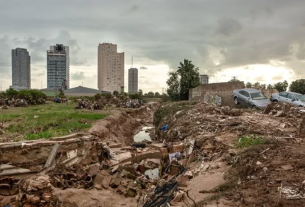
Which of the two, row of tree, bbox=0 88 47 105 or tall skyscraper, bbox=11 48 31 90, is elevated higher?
tall skyscraper, bbox=11 48 31 90

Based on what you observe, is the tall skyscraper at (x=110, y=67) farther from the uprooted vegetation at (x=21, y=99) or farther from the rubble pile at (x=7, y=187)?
the rubble pile at (x=7, y=187)

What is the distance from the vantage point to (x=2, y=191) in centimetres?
620

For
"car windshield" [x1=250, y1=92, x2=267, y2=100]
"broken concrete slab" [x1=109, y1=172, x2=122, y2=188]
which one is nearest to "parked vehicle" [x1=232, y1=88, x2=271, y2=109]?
"car windshield" [x1=250, y1=92, x2=267, y2=100]

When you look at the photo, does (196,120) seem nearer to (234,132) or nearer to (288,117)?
(234,132)

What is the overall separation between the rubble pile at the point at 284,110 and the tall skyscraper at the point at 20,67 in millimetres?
98888

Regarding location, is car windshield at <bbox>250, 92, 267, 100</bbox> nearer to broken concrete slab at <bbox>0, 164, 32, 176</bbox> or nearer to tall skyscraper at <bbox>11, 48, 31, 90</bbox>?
broken concrete slab at <bbox>0, 164, 32, 176</bbox>

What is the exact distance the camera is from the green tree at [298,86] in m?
39.8

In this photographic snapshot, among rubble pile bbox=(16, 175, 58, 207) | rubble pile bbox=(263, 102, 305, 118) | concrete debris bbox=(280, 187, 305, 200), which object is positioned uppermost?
rubble pile bbox=(263, 102, 305, 118)

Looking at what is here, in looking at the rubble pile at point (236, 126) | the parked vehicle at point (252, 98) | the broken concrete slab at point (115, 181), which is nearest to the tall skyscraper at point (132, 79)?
the parked vehicle at point (252, 98)

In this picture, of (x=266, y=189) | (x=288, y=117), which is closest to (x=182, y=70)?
(x=288, y=117)

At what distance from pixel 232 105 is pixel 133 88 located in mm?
85261

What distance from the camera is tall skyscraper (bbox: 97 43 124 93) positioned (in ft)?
320

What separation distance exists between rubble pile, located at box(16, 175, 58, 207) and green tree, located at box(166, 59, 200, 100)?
36.5m

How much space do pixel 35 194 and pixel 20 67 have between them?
105951mm
